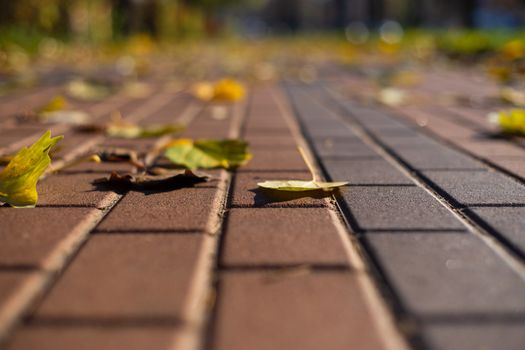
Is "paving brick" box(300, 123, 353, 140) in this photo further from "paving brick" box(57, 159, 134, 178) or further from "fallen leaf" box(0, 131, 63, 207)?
"fallen leaf" box(0, 131, 63, 207)

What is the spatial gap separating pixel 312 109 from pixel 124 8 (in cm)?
1266

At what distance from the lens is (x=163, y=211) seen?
1.60m

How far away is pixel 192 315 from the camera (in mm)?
1032

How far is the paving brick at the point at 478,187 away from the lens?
1.72 metres

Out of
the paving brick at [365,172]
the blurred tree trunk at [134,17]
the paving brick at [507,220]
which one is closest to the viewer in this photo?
the paving brick at [507,220]

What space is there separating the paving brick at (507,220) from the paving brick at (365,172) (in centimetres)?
34

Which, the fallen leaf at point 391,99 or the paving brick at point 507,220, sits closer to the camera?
the paving brick at point 507,220

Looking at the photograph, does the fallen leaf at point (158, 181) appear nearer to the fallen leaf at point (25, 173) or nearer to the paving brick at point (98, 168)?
the paving brick at point (98, 168)

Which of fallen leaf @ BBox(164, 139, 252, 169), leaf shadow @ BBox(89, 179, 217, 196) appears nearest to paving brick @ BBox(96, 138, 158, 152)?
fallen leaf @ BBox(164, 139, 252, 169)

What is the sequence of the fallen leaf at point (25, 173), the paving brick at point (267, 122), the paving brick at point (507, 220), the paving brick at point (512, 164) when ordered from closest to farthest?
the paving brick at point (507, 220), the fallen leaf at point (25, 173), the paving brick at point (512, 164), the paving brick at point (267, 122)

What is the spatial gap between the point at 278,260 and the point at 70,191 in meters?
0.86

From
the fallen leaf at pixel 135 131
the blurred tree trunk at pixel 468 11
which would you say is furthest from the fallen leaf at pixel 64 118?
Result: the blurred tree trunk at pixel 468 11

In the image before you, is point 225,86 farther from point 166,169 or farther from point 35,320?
point 35,320

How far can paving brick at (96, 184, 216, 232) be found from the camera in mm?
1482
